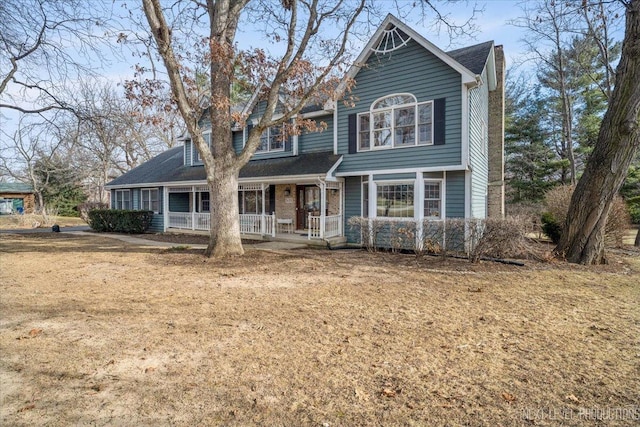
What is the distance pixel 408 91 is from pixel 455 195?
385cm

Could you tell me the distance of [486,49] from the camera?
1253 centimetres

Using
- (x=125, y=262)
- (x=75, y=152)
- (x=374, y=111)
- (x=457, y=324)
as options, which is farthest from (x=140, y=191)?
(x=457, y=324)

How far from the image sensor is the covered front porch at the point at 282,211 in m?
13.4

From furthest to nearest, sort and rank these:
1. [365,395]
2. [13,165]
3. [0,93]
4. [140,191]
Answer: [13,165], [140,191], [0,93], [365,395]

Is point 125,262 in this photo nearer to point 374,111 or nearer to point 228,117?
point 228,117

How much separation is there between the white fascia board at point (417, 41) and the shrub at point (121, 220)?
13197 mm

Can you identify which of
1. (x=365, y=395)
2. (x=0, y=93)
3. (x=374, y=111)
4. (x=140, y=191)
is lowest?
(x=365, y=395)

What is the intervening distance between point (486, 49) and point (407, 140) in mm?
4508

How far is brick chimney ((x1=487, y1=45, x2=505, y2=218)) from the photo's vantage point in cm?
1623

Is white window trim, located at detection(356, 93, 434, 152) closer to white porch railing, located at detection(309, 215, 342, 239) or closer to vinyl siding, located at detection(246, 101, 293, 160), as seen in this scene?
white porch railing, located at detection(309, 215, 342, 239)

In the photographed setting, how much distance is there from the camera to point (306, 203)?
15.5 m

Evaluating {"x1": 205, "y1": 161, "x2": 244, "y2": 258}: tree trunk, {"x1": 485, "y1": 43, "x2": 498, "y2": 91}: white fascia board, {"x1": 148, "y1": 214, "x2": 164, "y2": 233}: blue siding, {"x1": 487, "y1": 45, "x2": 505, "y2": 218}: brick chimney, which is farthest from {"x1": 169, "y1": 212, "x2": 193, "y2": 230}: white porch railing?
{"x1": 485, "y1": 43, "x2": 498, "y2": 91}: white fascia board

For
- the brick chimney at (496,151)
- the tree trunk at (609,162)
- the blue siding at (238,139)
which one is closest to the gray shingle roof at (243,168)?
the blue siding at (238,139)

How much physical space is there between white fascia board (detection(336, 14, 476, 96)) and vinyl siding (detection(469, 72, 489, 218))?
27.6 inches
